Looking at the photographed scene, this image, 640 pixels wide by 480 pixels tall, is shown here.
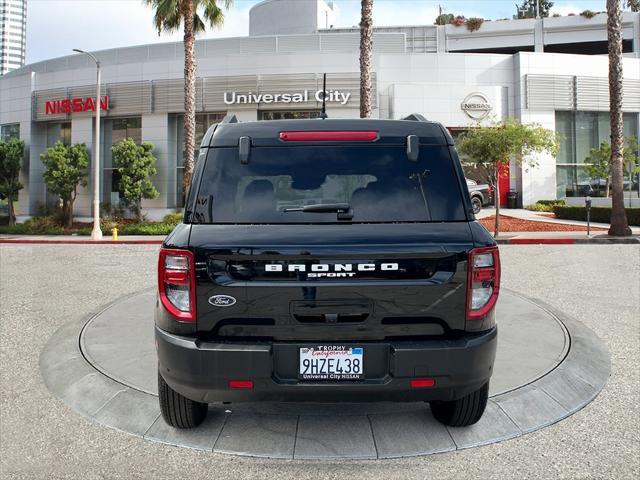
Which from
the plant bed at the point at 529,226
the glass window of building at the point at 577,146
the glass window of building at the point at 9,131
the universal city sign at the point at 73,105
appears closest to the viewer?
the plant bed at the point at 529,226

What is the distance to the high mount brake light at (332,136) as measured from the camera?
2873 mm

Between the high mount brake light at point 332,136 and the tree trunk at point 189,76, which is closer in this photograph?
the high mount brake light at point 332,136

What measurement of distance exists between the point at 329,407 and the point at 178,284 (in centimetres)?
176

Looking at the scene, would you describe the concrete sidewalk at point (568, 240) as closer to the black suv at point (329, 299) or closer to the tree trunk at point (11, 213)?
the black suv at point (329, 299)

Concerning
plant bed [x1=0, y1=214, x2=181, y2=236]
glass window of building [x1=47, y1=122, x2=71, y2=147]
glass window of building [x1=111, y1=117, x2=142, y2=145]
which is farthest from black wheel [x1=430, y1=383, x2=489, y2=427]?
glass window of building [x1=47, y1=122, x2=71, y2=147]

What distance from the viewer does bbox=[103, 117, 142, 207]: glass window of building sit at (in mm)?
29984

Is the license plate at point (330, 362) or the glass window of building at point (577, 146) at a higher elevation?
the glass window of building at point (577, 146)

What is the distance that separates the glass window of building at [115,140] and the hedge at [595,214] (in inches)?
972

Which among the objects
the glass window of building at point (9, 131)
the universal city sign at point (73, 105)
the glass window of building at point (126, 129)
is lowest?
the glass window of building at point (126, 129)

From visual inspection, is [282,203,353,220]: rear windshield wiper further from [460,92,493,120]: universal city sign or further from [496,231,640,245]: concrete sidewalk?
[460,92,493,120]: universal city sign

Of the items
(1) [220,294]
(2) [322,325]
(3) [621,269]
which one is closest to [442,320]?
(2) [322,325]

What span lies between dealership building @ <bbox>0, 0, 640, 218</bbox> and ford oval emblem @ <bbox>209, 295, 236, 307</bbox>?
1003 inches

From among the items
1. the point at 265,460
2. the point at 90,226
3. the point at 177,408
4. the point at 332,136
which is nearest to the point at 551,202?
the point at 90,226

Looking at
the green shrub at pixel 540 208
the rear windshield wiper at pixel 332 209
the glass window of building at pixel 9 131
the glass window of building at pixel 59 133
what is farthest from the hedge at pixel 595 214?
the glass window of building at pixel 9 131
